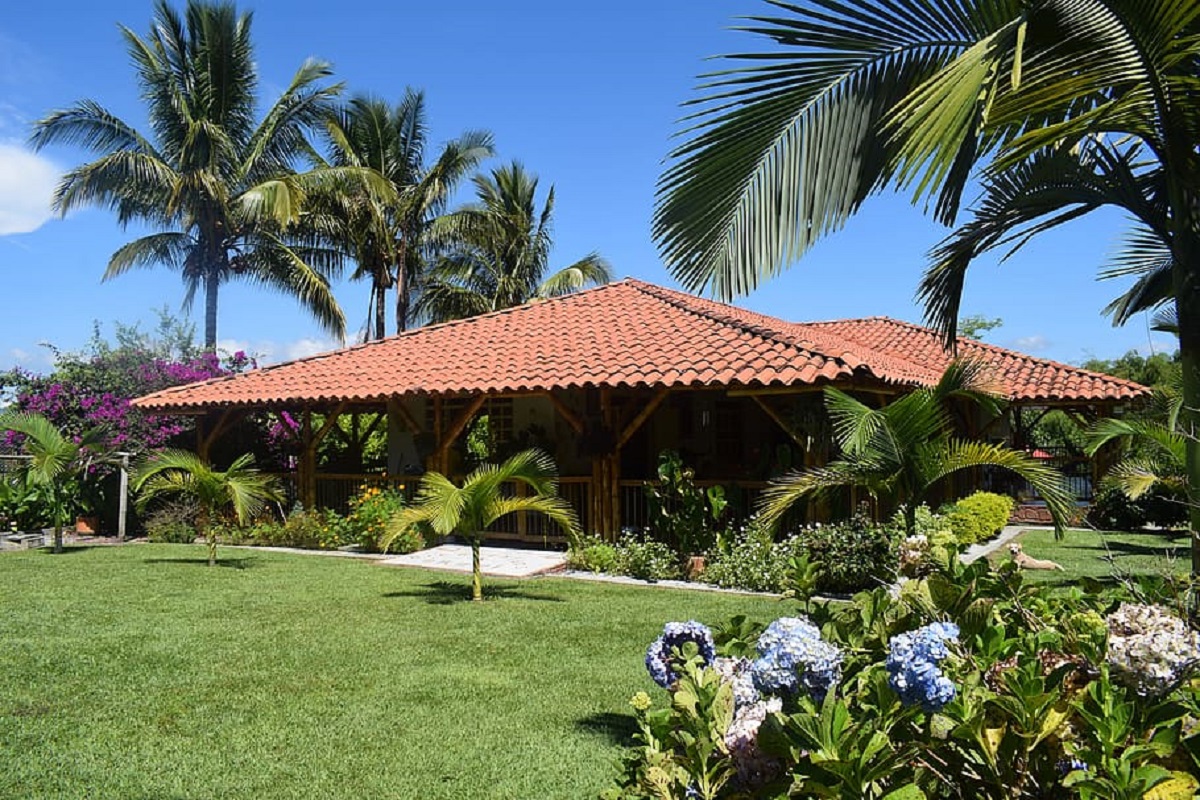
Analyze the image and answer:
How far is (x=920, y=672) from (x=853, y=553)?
8590mm

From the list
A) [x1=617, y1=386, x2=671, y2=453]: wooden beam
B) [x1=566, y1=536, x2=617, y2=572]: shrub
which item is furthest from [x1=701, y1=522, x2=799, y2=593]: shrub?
[x1=617, y1=386, x2=671, y2=453]: wooden beam

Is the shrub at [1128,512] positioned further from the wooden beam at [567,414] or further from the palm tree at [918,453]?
the palm tree at [918,453]

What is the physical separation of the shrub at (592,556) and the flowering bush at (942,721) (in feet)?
31.2

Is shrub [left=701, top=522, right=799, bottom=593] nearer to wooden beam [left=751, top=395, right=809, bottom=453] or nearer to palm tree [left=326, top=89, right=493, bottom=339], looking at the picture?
wooden beam [left=751, top=395, right=809, bottom=453]

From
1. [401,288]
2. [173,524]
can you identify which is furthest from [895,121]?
[401,288]

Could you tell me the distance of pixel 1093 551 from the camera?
14.2 m

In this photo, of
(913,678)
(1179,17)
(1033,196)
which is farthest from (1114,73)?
(913,678)

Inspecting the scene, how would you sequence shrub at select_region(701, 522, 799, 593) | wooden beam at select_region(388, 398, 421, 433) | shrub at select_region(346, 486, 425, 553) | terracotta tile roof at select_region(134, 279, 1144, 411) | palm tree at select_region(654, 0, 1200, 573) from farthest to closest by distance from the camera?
wooden beam at select_region(388, 398, 421, 433) → shrub at select_region(346, 486, 425, 553) → terracotta tile roof at select_region(134, 279, 1144, 411) → shrub at select_region(701, 522, 799, 593) → palm tree at select_region(654, 0, 1200, 573)

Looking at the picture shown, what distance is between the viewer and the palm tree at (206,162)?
24141 mm

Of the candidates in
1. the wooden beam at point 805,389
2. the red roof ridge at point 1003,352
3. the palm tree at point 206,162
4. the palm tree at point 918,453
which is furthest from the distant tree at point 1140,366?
the palm tree at point 206,162

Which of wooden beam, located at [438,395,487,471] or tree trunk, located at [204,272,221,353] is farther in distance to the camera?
tree trunk, located at [204,272,221,353]

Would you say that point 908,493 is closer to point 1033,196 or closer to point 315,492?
point 1033,196

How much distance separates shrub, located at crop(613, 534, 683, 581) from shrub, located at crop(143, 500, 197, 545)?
902cm

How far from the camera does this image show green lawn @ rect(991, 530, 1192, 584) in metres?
11.2
